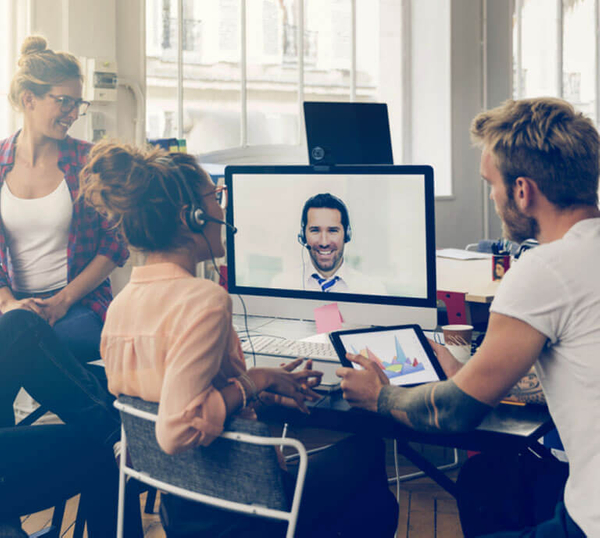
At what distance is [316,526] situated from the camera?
1.31 meters

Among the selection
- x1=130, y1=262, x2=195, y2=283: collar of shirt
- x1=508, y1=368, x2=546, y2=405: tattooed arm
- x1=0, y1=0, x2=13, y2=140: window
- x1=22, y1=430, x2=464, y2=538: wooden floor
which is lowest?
x1=22, y1=430, x2=464, y2=538: wooden floor

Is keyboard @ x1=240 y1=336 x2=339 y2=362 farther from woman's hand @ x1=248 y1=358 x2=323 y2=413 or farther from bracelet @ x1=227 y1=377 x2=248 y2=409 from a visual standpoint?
bracelet @ x1=227 y1=377 x2=248 y2=409

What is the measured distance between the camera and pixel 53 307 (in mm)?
2350

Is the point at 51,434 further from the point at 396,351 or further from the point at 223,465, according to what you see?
the point at 396,351

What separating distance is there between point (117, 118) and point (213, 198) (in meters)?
1.71

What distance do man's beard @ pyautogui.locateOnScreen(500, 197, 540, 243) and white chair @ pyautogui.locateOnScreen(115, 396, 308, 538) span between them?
0.56 metres

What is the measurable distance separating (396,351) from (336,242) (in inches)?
16.0

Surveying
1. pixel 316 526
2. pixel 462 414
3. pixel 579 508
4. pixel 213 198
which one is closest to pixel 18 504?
pixel 316 526

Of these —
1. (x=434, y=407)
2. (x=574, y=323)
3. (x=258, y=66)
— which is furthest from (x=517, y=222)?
(x=258, y=66)

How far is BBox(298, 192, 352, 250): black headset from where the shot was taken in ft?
5.95

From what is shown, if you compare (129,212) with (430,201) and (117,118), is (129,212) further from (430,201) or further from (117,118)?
(117,118)

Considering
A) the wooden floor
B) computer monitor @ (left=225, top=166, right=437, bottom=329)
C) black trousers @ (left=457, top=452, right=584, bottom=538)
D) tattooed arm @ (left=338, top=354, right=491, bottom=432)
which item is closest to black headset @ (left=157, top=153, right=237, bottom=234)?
tattooed arm @ (left=338, top=354, right=491, bottom=432)

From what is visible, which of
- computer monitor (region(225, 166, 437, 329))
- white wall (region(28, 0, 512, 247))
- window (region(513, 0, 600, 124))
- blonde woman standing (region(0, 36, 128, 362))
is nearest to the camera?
computer monitor (region(225, 166, 437, 329))

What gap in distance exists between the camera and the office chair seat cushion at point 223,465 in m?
1.17
